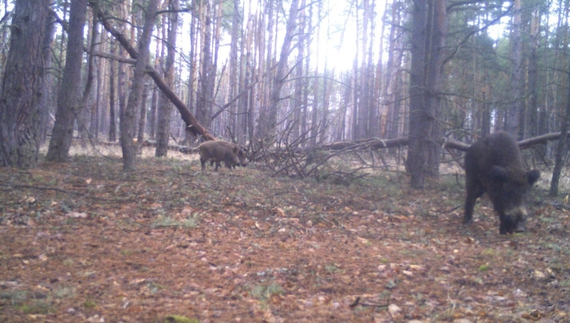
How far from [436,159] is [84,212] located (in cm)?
866

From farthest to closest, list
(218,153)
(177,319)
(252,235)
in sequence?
(218,153) < (252,235) < (177,319)

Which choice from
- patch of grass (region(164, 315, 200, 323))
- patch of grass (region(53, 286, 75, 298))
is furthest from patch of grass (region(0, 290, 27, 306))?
patch of grass (region(164, 315, 200, 323))

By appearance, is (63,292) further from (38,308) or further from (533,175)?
(533,175)

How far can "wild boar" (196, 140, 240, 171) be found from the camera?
13.4 m

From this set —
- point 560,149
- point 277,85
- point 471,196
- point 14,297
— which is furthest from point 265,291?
point 277,85

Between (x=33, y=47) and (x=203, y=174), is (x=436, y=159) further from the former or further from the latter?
(x=33, y=47)

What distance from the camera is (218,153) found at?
44.4 feet

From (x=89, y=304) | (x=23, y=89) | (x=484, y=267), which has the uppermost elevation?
(x=23, y=89)

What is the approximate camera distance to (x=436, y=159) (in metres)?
11.8

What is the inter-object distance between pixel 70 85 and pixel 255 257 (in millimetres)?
7850

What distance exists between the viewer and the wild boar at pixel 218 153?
13383 millimetres

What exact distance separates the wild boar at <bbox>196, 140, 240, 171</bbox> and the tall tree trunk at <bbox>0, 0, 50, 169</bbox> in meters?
4.85

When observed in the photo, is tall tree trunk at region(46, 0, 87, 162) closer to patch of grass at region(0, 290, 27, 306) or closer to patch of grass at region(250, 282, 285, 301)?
patch of grass at region(0, 290, 27, 306)

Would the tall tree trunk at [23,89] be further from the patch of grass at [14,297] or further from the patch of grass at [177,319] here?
the patch of grass at [177,319]
